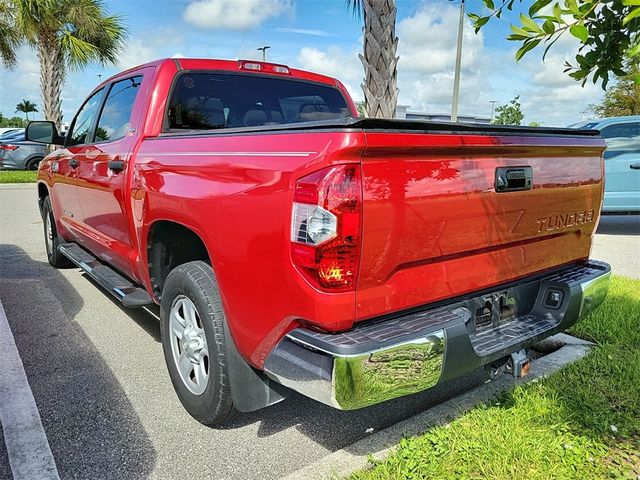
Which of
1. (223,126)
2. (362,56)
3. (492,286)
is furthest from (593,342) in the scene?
(362,56)

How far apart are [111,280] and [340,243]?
8.52ft

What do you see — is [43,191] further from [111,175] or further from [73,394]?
[73,394]

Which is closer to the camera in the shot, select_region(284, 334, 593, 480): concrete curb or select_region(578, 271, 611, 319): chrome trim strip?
select_region(284, 334, 593, 480): concrete curb

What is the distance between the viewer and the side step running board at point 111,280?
342cm

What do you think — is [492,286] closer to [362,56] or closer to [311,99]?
[311,99]

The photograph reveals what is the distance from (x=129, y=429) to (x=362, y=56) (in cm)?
533

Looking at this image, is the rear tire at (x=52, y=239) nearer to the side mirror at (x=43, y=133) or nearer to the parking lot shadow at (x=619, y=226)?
the side mirror at (x=43, y=133)

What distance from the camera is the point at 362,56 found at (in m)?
6.61

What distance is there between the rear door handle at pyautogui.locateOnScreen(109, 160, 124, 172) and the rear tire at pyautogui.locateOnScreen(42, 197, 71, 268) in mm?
2752

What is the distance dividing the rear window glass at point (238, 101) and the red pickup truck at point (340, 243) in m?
0.02

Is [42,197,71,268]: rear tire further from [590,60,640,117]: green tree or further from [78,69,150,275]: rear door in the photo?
[590,60,640,117]: green tree

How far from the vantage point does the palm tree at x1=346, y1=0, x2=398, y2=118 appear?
6324 mm

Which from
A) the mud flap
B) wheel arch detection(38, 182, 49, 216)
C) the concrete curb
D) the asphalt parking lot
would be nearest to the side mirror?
wheel arch detection(38, 182, 49, 216)

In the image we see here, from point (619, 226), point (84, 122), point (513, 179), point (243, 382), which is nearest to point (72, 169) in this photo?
point (84, 122)
